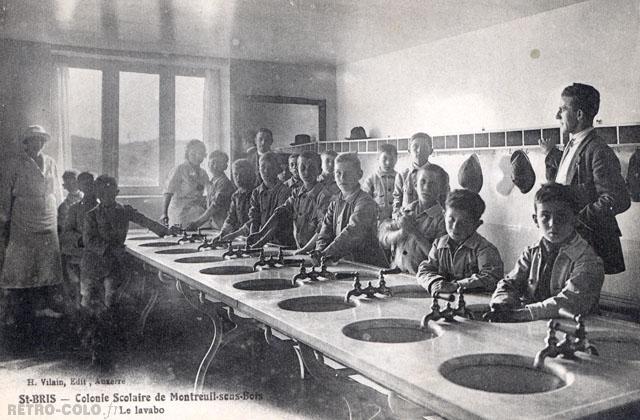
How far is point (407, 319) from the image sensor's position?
177 centimetres

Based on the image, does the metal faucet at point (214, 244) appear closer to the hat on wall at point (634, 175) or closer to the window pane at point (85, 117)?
the hat on wall at point (634, 175)

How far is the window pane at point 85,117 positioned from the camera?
223 inches

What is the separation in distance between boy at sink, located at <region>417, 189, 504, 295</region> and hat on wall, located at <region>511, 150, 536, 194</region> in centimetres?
221

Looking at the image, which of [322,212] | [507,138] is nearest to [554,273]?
[322,212]

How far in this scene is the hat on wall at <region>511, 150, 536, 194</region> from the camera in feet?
13.7

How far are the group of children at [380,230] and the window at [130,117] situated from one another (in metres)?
1.27

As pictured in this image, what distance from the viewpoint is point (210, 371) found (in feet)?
11.2

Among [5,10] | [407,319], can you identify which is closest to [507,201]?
[407,319]

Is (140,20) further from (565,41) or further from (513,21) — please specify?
(565,41)

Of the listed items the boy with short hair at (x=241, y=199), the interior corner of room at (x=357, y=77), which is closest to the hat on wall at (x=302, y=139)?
the interior corner of room at (x=357, y=77)

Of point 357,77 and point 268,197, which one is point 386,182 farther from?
point 357,77

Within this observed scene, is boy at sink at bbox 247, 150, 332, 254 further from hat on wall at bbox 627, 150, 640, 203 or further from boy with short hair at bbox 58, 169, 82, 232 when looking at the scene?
hat on wall at bbox 627, 150, 640, 203

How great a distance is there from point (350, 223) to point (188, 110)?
3.89 meters

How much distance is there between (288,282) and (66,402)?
965 mm
